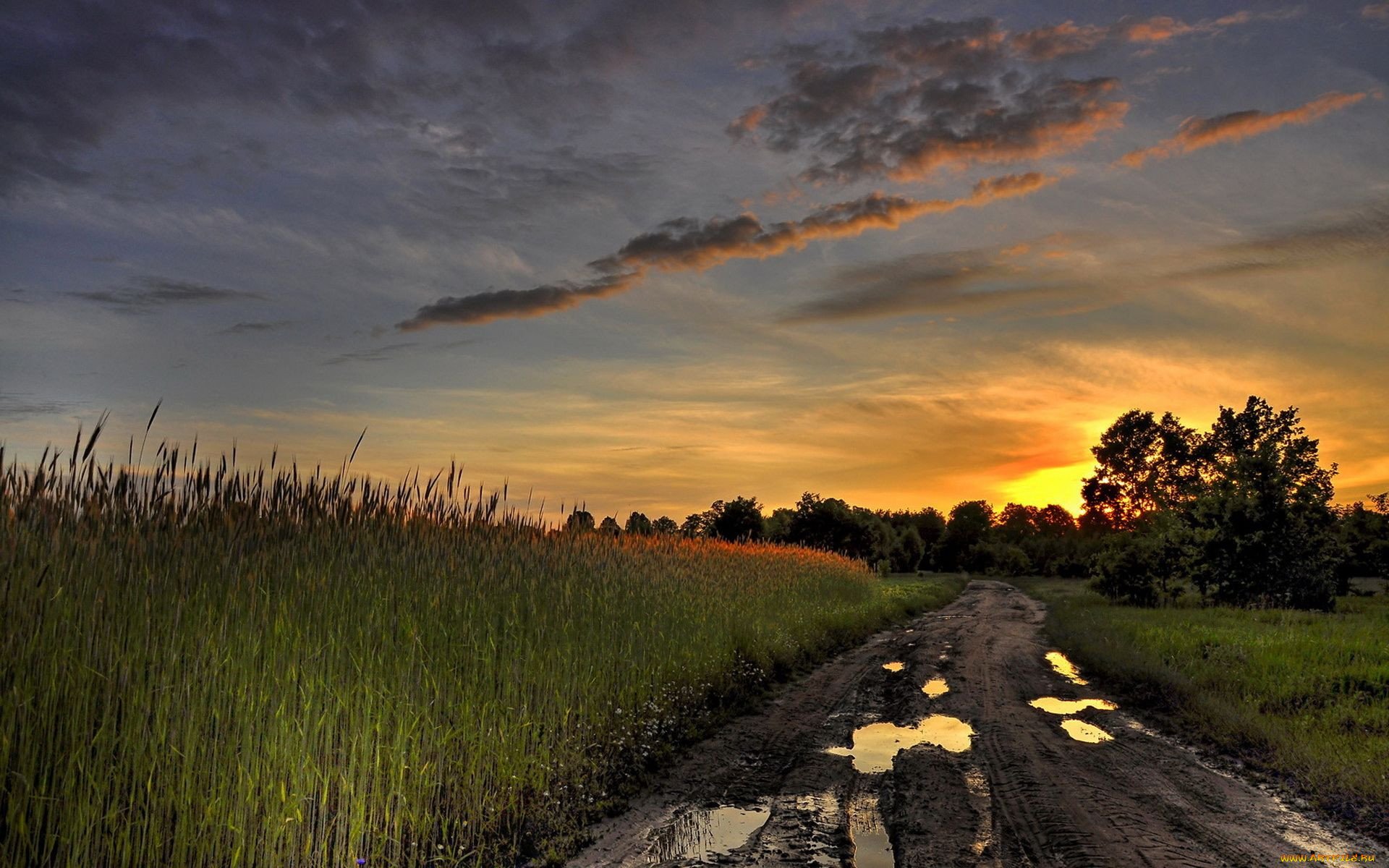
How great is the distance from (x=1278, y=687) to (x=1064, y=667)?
14.5 ft

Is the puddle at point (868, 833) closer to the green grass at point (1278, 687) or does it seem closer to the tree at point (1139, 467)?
the green grass at point (1278, 687)

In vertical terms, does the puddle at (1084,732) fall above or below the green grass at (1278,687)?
below

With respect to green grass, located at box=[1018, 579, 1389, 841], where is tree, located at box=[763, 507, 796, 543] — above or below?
above

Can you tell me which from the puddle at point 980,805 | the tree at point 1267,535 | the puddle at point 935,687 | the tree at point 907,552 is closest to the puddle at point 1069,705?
the puddle at point 935,687

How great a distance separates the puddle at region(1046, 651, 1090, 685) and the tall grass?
863cm

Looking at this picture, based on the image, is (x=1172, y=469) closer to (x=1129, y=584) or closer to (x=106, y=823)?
(x=1129, y=584)

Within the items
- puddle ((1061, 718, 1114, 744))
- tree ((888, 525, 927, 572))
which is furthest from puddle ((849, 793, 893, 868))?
tree ((888, 525, 927, 572))

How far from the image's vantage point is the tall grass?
476 centimetres

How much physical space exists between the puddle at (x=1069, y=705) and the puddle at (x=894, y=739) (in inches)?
80.9

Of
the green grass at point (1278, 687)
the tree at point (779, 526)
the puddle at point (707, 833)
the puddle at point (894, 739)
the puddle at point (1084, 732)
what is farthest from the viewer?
the tree at point (779, 526)

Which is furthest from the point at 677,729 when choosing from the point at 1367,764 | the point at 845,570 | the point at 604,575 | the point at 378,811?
the point at 845,570

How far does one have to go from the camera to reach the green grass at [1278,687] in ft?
28.7

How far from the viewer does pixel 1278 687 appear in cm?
1299

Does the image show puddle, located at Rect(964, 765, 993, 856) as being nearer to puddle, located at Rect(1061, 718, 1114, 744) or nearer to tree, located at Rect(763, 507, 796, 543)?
puddle, located at Rect(1061, 718, 1114, 744)
